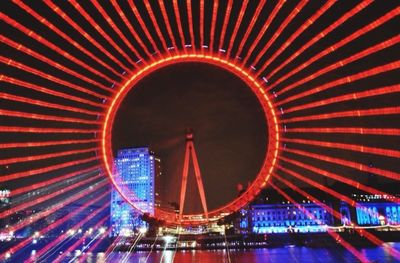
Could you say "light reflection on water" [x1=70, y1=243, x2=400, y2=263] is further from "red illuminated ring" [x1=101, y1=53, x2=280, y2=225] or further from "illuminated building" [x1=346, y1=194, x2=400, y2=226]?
"illuminated building" [x1=346, y1=194, x2=400, y2=226]

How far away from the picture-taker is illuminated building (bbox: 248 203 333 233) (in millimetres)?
104250

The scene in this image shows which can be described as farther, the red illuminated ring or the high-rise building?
the high-rise building

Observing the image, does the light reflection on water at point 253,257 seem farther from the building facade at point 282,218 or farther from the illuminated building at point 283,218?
the illuminated building at point 283,218

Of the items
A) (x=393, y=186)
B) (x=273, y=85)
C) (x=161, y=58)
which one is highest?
(x=161, y=58)

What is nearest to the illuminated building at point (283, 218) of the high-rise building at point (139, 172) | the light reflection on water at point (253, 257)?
the high-rise building at point (139, 172)

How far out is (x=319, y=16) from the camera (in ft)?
40.6

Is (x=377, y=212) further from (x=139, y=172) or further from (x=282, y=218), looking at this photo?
(x=139, y=172)

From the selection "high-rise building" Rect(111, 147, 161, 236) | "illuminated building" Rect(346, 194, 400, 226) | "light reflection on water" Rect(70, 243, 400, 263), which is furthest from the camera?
"illuminated building" Rect(346, 194, 400, 226)

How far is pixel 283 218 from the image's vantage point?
108188 millimetres

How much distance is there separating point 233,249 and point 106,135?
46.1m

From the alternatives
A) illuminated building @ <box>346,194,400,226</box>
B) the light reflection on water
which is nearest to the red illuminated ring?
the light reflection on water

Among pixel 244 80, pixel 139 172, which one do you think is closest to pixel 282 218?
pixel 139 172

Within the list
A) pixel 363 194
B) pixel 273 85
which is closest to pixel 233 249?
pixel 273 85

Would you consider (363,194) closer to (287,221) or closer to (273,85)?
(287,221)
